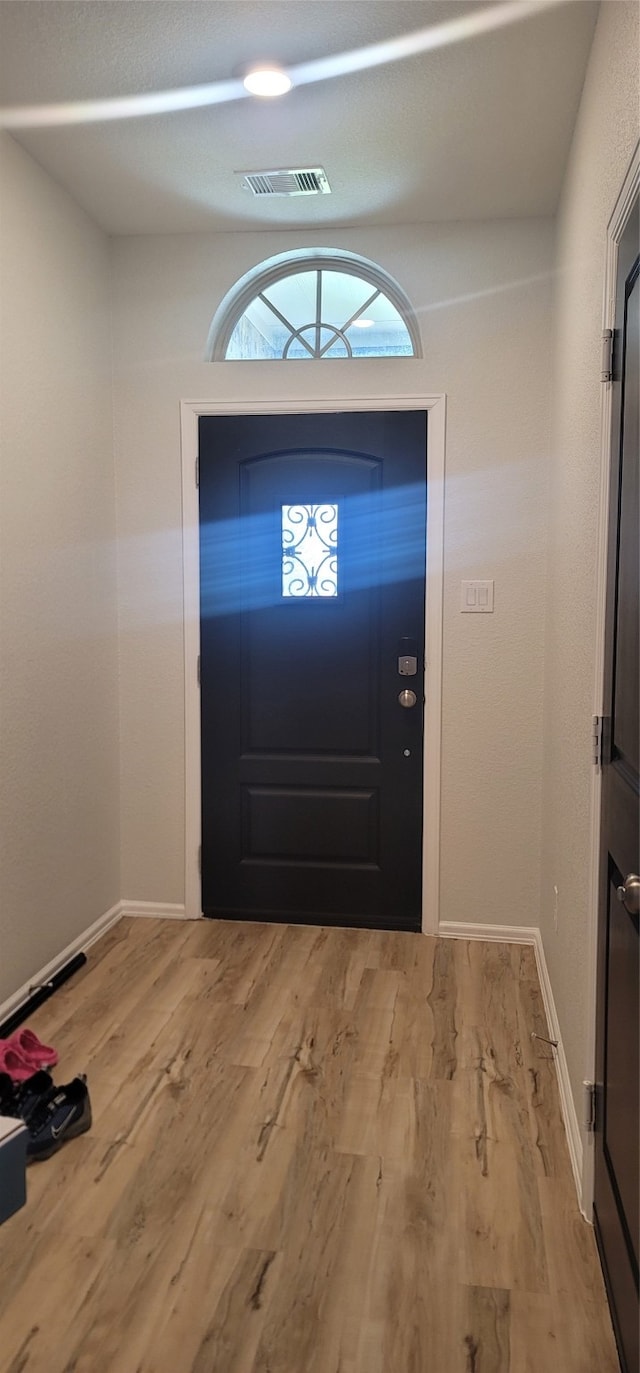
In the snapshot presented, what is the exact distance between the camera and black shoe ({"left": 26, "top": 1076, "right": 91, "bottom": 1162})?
2.25 m

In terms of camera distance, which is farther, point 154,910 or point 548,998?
point 154,910

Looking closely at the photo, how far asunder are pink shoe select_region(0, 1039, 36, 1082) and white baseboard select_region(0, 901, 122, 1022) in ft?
A: 1.05

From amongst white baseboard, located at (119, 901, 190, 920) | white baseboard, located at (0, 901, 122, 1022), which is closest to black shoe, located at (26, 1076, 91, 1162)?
white baseboard, located at (0, 901, 122, 1022)

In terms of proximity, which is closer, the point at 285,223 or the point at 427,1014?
the point at 427,1014

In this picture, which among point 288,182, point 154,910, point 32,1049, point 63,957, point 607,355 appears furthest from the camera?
point 154,910

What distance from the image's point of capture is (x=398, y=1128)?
7.83 ft

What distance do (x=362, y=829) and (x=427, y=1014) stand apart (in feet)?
2.92

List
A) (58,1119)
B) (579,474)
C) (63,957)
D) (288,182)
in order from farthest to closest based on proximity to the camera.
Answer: (63,957) < (288,182) < (579,474) < (58,1119)

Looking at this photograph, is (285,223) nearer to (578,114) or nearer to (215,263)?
(215,263)

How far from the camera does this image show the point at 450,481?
3596 millimetres

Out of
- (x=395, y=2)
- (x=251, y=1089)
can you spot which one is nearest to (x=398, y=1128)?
(x=251, y=1089)

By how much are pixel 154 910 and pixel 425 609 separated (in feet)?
5.47

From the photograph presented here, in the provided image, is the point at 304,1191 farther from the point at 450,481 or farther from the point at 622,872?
the point at 450,481

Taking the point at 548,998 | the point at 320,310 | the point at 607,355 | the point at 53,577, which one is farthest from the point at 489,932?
the point at 320,310
